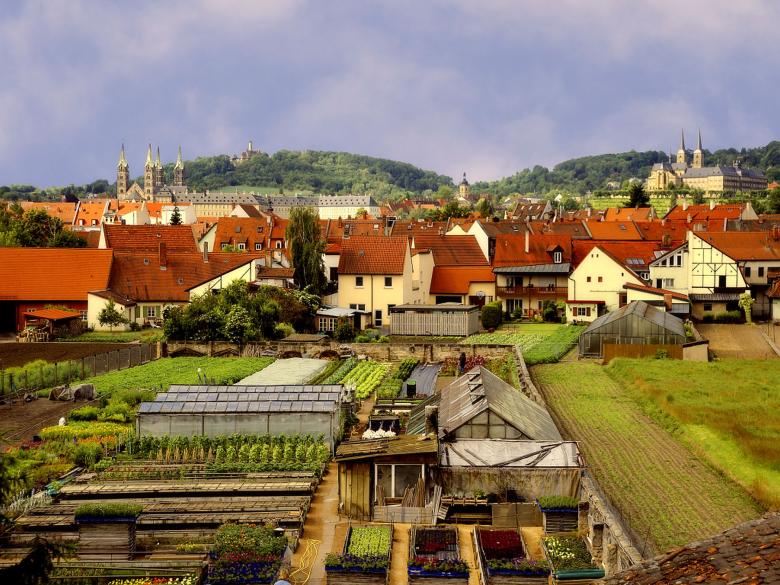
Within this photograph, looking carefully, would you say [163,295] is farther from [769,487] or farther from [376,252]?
[769,487]

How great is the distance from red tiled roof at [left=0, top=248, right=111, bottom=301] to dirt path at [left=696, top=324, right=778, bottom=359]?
30115 millimetres

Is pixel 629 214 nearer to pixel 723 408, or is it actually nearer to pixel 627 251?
pixel 627 251

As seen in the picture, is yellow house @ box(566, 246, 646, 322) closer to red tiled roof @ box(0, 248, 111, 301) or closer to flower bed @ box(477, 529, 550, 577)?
red tiled roof @ box(0, 248, 111, 301)

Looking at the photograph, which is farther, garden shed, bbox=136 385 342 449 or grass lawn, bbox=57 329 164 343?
grass lawn, bbox=57 329 164 343

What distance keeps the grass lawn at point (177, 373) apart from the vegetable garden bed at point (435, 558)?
1690 cm

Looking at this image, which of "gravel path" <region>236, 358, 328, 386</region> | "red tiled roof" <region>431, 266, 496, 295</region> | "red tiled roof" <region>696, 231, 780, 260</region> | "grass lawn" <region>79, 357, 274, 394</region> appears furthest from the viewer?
"red tiled roof" <region>431, 266, 496, 295</region>

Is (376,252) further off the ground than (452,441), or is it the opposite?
(376,252)

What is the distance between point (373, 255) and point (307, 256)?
3.58 metres

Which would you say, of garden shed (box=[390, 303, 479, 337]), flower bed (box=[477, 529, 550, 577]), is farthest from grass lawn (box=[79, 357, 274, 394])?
flower bed (box=[477, 529, 550, 577])

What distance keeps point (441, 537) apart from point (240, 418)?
8.53m

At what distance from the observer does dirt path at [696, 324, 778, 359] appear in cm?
4412

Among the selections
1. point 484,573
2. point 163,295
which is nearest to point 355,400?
point 484,573

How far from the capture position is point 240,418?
24.7m

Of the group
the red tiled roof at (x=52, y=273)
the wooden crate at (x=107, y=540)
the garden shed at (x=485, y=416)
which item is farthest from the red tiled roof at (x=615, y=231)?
the wooden crate at (x=107, y=540)
